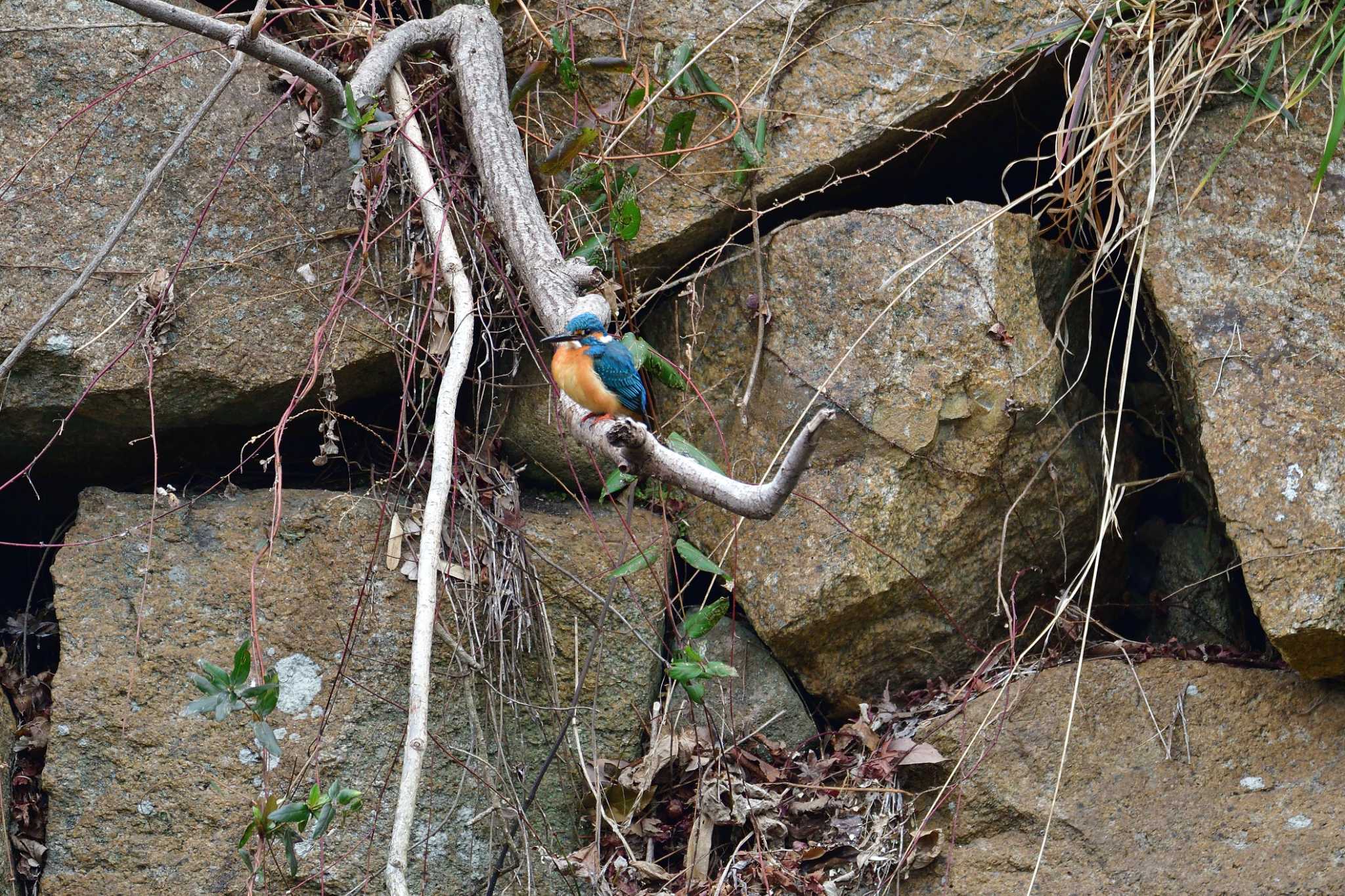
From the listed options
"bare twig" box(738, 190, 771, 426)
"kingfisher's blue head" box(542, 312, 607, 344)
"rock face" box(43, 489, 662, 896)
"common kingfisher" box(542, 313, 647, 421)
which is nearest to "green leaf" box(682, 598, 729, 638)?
"rock face" box(43, 489, 662, 896)

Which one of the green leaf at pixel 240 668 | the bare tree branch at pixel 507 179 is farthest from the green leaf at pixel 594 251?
the green leaf at pixel 240 668

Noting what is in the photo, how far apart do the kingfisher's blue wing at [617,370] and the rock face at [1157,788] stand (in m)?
1.35

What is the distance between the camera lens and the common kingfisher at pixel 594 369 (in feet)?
9.64

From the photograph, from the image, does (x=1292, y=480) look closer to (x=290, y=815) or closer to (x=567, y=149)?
(x=567, y=149)

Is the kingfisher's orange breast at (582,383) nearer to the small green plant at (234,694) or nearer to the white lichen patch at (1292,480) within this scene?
the small green plant at (234,694)

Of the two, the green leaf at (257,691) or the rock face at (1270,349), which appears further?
the rock face at (1270,349)

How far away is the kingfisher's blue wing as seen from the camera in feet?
9.70

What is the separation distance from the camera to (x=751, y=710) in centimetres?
347

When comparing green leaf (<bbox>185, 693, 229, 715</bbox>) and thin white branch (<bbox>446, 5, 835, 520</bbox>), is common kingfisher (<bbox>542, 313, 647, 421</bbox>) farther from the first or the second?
green leaf (<bbox>185, 693, 229, 715</bbox>)

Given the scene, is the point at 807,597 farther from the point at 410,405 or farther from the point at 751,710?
the point at 410,405

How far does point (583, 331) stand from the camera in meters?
2.92

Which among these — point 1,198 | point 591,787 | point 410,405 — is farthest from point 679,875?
point 1,198

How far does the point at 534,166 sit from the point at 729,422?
3.55 ft

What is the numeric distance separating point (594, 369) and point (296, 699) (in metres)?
1.27
